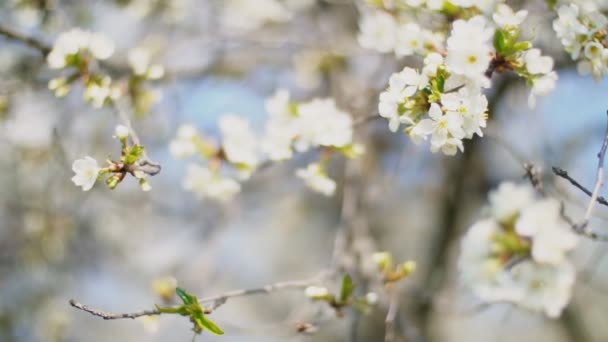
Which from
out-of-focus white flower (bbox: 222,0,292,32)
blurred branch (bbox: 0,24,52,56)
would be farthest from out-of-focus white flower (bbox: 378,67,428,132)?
out-of-focus white flower (bbox: 222,0,292,32)

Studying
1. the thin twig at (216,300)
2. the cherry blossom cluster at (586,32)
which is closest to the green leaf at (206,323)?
the thin twig at (216,300)

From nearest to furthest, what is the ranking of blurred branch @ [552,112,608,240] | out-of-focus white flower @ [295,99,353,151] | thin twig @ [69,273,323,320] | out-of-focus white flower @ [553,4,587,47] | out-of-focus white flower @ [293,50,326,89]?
blurred branch @ [552,112,608,240], thin twig @ [69,273,323,320], out-of-focus white flower @ [553,4,587,47], out-of-focus white flower @ [295,99,353,151], out-of-focus white flower @ [293,50,326,89]

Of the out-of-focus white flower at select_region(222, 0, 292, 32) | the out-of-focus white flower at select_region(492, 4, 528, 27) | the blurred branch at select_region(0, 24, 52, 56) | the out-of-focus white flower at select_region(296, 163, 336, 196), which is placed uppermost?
the out-of-focus white flower at select_region(222, 0, 292, 32)

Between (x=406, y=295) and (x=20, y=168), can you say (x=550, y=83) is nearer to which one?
(x=406, y=295)

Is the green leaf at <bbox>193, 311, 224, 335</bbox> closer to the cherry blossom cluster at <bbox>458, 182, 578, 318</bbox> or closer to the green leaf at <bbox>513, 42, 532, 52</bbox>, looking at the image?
the cherry blossom cluster at <bbox>458, 182, 578, 318</bbox>

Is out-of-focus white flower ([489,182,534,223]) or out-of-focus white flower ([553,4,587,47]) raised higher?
out-of-focus white flower ([553,4,587,47])

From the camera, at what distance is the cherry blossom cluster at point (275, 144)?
149 centimetres

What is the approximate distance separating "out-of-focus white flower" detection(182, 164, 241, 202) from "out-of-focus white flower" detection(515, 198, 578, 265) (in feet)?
2.70

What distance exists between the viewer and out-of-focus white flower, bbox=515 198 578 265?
994mm

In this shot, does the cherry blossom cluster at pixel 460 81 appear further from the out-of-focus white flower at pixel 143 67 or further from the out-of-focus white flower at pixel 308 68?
the out-of-focus white flower at pixel 308 68

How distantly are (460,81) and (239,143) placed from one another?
0.74m

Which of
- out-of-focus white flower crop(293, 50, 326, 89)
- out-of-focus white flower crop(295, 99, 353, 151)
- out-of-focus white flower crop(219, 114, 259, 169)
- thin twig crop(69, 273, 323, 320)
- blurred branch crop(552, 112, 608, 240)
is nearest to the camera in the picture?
blurred branch crop(552, 112, 608, 240)

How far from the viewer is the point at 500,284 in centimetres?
111

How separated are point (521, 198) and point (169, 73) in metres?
1.60
